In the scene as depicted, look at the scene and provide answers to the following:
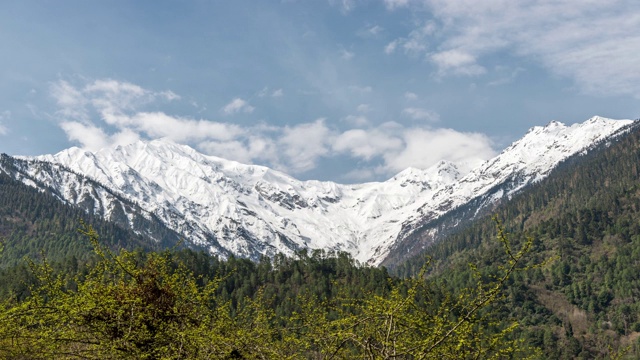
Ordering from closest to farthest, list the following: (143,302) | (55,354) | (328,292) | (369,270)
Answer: (55,354), (143,302), (328,292), (369,270)

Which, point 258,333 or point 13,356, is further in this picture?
point 13,356

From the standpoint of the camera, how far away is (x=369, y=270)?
185000 mm

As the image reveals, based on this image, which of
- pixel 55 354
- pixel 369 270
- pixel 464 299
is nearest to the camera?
pixel 464 299

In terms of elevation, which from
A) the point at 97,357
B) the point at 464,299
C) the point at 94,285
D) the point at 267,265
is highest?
the point at 267,265

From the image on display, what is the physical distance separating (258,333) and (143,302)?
3714 millimetres

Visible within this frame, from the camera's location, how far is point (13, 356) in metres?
15.3

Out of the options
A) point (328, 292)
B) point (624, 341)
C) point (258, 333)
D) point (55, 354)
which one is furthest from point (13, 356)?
point (624, 341)

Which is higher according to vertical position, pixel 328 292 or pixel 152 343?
pixel 328 292

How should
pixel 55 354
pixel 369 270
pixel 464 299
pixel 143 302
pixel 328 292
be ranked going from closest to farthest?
pixel 464 299, pixel 55 354, pixel 143 302, pixel 328 292, pixel 369 270

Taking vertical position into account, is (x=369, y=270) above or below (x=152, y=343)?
above

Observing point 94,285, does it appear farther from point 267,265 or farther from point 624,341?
point 624,341

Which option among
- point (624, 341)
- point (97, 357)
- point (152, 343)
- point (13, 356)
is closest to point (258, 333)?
point (152, 343)

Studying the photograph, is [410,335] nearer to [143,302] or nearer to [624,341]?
[143,302]

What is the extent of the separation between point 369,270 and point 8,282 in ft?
383
